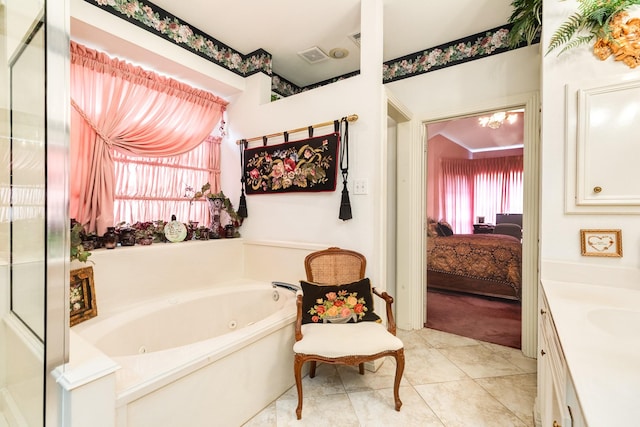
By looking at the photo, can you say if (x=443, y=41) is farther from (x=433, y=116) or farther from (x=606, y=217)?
(x=606, y=217)

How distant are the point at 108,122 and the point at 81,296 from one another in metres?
1.27

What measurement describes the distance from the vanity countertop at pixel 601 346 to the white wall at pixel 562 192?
0.30ft

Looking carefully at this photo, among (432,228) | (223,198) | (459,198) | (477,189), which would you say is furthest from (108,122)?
(477,189)

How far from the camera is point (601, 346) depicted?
77 centimetres

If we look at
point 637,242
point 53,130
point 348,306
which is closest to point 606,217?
point 637,242

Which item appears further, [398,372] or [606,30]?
[398,372]

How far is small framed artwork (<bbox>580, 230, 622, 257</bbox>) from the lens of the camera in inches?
53.2

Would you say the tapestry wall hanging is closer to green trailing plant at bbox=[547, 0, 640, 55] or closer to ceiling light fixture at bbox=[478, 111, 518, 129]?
green trailing plant at bbox=[547, 0, 640, 55]

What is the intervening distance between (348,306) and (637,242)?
4.87 feet

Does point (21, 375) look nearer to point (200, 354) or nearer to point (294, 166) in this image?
point (200, 354)

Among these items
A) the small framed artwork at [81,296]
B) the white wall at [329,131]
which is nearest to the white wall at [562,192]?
the white wall at [329,131]

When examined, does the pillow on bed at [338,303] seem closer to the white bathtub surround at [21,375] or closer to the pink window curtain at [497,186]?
the white bathtub surround at [21,375]

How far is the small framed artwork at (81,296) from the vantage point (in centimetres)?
173

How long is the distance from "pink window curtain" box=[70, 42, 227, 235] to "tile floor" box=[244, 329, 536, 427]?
1.88m
